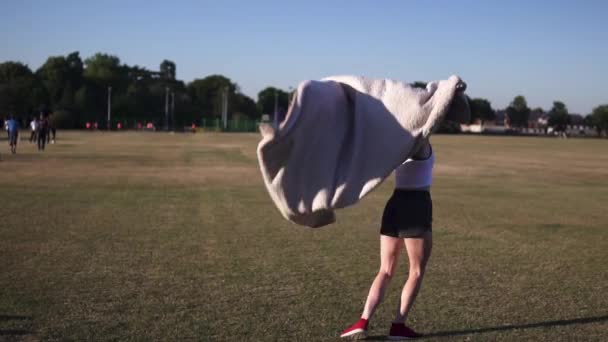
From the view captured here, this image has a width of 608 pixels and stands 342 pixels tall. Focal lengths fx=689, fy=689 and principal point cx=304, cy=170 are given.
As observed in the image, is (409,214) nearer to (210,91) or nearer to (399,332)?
(399,332)

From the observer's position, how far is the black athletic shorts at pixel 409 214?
18.9ft

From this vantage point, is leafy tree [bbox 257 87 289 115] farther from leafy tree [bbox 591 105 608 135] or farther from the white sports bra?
the white sports bra

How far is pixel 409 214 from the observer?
5.78m

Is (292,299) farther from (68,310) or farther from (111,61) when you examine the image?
(111,61)

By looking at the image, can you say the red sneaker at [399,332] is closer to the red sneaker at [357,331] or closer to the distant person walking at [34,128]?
the red sneaker at [357,331]

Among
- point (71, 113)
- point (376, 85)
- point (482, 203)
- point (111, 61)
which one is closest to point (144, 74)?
point (111, 61)

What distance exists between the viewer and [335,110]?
4.70 m

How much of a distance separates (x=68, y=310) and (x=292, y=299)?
2.21m

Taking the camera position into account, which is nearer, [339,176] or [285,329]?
[339,176]

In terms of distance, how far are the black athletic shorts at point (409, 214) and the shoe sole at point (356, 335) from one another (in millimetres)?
867

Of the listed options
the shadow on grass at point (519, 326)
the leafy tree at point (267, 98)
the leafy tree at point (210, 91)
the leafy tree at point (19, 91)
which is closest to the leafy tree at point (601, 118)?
the leafy tree at point (267, 98)

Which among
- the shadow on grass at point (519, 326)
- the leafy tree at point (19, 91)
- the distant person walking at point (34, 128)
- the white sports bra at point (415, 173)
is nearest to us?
the white sports bra at point (415, 173)

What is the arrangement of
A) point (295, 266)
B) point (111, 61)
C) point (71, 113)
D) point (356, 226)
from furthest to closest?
point (111, 61), point (71, 113), point (356, 226), point (295, 266)

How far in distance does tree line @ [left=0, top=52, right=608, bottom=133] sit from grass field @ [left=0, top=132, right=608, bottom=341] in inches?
3382
